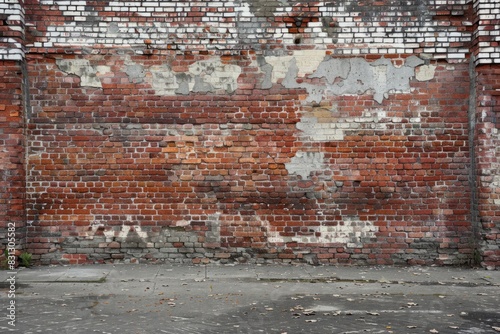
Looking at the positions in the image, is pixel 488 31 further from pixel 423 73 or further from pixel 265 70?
pixel 265 70

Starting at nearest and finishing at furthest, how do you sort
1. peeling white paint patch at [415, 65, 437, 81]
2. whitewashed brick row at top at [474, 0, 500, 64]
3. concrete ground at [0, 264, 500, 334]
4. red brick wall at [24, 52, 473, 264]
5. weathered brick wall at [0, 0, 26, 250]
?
concrete ground at [0, 264, 500, 334] < weathered brick wall at [0, 0, 26, 250] < whitewashed brick row at top at [474, 0, 500, 64] < red brick wall at [24, 52, 473, 264] < peeling white paint patch at [415, 65, 437, 81]

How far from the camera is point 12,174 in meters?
8.20

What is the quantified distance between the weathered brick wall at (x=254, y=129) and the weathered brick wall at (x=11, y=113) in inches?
11.2

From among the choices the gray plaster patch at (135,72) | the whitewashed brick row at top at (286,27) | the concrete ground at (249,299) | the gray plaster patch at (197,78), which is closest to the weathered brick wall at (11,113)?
the concrete ground at (249,299)

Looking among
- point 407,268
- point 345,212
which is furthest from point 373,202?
point 407,268

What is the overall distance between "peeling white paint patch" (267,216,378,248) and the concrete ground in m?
0.47

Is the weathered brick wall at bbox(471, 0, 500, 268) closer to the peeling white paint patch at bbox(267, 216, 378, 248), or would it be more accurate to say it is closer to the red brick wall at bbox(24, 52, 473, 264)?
the red brick wall at bbox(24, 52, 473, 264)

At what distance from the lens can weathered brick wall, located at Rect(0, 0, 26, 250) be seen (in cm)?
819

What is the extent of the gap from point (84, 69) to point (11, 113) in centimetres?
132

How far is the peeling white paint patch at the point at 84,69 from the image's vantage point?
336 inches

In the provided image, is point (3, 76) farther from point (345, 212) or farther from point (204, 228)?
point (345, 212)

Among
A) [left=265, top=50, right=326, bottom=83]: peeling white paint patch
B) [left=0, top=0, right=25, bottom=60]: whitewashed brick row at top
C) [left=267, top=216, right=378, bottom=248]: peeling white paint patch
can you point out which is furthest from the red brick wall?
[left=0, top=0, right=25, bottom=60]: whitewashed brick row at top

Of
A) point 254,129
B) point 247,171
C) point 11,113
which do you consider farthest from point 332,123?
point 11,113

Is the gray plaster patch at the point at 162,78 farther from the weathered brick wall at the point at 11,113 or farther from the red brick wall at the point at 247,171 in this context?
the weathered brick wall at the point at 11,113
